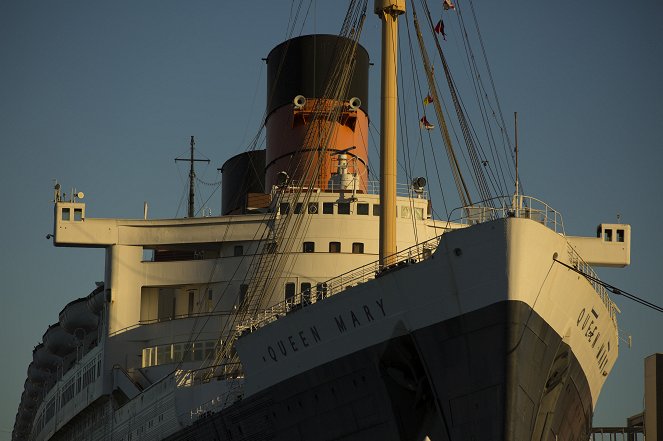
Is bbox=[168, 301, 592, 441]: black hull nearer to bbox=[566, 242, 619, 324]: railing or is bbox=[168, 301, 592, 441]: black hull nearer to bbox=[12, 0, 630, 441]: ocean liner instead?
bbox=[12, 0, 630, 441]: ocean liner

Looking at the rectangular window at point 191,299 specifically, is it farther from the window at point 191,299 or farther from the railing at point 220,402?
the railing at point 220,402

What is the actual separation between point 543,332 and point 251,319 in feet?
30.4

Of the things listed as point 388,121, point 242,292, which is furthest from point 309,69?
point 388,121

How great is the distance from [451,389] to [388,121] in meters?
7.88

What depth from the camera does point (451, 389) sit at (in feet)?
84.1

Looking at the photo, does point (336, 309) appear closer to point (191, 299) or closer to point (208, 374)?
point (208, 374)

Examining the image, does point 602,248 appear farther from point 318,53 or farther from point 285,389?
point 285,389

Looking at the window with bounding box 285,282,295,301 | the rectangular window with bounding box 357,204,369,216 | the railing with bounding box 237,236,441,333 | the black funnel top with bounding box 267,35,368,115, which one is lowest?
the railing with bounding box 237,236,441,333

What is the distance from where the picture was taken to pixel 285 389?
2883 centimetres

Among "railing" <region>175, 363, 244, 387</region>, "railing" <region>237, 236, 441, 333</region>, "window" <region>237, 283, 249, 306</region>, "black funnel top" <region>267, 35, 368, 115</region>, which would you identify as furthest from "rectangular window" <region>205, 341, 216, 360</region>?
"black funnel top" <region>267, 35, 368, 115</region>

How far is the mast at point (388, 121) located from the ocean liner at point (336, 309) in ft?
0.15

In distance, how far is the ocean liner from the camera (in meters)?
25.5

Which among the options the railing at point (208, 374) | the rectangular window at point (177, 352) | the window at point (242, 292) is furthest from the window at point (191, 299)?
the railing at point (208, 374)

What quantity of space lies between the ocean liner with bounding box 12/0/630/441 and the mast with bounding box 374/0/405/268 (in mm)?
46
